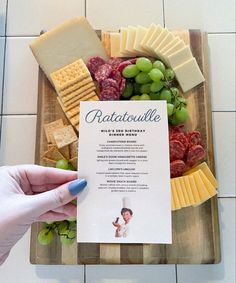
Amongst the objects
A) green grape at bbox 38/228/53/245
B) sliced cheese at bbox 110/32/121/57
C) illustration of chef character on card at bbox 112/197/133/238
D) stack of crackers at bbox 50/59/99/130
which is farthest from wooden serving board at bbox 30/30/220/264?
sliced cheese at bbox 110/32/121/57

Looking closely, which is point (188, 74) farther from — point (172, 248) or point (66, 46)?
point (172, 248)

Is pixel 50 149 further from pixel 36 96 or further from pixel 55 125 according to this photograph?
pixel 36 96

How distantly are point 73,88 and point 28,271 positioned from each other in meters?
0.53

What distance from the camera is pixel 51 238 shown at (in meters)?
0.82

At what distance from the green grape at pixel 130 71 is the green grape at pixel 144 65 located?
0.04 feet

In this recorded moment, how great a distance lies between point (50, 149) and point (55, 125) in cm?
7

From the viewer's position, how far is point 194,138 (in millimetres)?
841

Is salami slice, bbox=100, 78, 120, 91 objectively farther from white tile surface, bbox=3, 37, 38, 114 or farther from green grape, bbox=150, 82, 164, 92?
white tile surface, bbox=3, 37, 38, 114

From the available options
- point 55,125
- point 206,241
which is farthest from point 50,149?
point 206,241

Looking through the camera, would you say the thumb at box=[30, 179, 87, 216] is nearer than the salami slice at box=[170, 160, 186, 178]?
Yes

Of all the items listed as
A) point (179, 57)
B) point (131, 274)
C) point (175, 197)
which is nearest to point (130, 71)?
point (179, 57)

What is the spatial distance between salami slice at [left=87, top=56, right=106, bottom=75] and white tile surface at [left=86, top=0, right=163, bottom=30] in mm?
176

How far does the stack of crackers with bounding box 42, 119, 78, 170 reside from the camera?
2.79ft

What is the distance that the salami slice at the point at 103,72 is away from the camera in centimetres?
86
